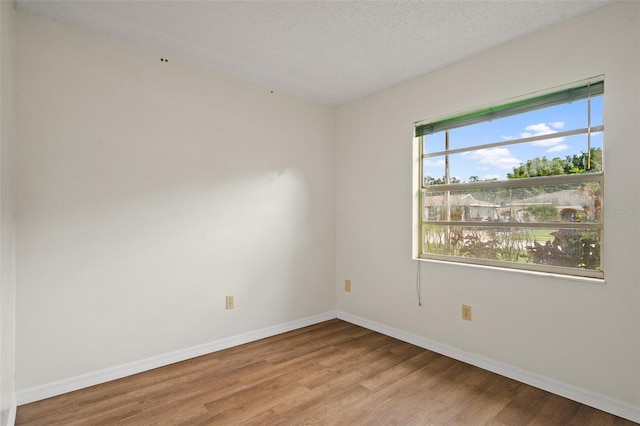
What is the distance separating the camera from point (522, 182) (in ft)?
8.11

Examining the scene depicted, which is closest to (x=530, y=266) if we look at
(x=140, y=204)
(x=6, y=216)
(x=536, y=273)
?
(x=536, y=273)

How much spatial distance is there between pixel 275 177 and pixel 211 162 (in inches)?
26.4

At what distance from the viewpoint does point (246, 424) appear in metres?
1.89

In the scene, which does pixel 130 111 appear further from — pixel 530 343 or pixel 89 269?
pixel 530 343

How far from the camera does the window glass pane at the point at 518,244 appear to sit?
2.21m

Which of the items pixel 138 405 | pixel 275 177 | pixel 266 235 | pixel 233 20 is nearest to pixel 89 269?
pixel 138 405

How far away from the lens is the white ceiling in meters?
2.03

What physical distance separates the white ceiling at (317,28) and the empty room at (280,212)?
20 millimetres

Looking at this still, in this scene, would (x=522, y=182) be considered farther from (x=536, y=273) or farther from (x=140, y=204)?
(x=140, y=204)

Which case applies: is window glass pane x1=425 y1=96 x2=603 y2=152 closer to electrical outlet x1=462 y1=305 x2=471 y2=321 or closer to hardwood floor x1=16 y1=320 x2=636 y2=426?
electrical outlet x1=462 y1=305 x2=471 y2=321

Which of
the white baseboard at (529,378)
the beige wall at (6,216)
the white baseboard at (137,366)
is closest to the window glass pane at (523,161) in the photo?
the white baseboard at (529,378)

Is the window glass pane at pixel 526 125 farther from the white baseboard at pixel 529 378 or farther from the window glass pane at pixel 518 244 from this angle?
the white baseboard at pixel 529 378

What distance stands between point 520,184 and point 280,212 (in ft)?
6.90

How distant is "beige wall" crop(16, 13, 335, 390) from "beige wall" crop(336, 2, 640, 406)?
734 mm
